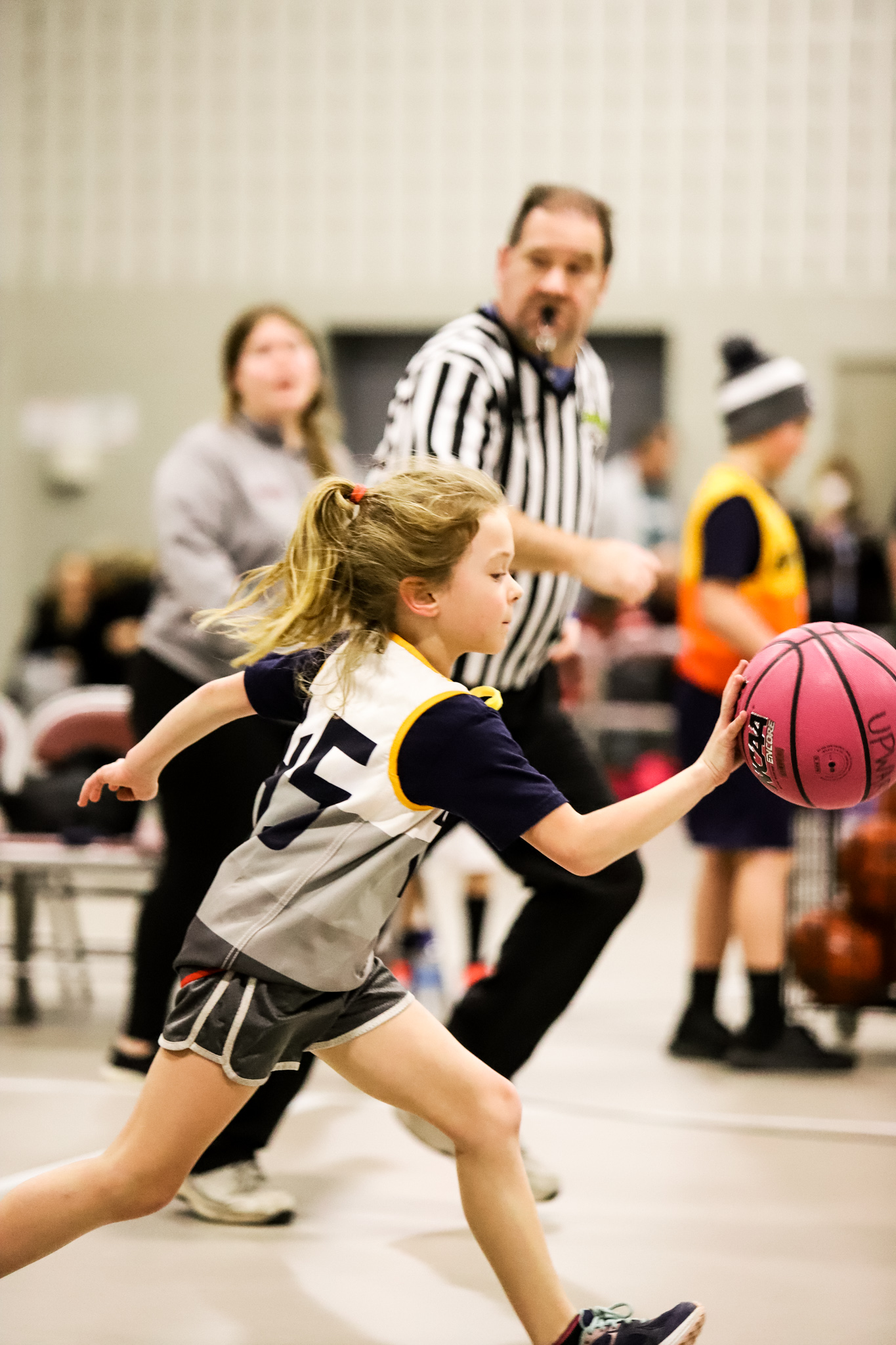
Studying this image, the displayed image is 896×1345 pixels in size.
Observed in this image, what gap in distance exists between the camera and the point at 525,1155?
273 cm

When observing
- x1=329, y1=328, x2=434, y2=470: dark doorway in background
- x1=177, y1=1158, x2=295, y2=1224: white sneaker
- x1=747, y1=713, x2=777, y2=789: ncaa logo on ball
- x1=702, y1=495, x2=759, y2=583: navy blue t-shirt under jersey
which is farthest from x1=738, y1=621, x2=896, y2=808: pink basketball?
x1=329, y1=328, x2=434, y2=470: dark doorway in background

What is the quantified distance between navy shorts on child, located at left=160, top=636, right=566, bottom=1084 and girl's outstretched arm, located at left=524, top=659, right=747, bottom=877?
0.09ft

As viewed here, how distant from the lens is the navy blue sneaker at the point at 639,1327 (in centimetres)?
190

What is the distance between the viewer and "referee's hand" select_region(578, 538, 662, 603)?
2305mm

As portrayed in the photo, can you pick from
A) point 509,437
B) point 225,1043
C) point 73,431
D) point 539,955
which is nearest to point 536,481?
point 509,437

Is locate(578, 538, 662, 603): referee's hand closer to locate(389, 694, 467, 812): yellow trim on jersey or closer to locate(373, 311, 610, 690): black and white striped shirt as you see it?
locate(373, 311, 610, 690): black and white striped shirt

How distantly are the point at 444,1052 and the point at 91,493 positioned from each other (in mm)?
9088

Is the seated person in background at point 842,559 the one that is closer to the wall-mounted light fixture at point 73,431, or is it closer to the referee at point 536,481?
the wall-mounted light fixture at point 73,431

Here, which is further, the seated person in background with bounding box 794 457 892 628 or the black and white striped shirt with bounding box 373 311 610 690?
the seated person in background with bounding box 794 457 892 628

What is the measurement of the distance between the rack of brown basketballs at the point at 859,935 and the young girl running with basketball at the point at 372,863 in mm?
1907

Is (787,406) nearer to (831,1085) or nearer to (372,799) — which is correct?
(831,1085)

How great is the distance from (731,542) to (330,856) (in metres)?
2.13

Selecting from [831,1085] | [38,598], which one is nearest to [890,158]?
[38,598]

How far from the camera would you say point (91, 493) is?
34.4 ft
